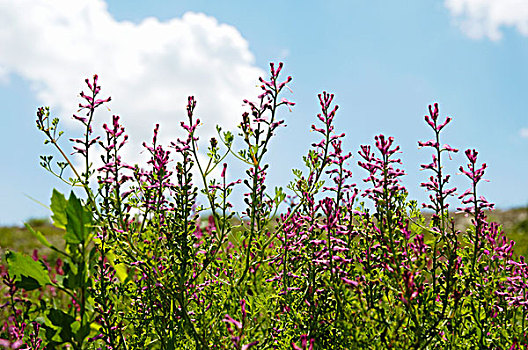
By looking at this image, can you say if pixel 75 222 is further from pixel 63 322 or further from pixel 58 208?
pixel 63 322

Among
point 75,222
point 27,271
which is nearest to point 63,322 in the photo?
point 27,271

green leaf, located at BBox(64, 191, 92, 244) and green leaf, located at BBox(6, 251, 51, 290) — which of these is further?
green leaf, located at BBox(6, 251, 51, 290)

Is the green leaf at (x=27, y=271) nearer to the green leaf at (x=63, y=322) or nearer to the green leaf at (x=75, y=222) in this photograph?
the green leaf at (x=63, y=322)

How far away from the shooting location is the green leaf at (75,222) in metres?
2.44

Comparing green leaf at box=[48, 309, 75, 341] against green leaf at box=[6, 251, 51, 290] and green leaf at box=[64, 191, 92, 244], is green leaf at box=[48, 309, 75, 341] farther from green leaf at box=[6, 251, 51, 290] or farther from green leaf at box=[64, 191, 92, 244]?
green leaf at box=[64, 191, 92, 244]

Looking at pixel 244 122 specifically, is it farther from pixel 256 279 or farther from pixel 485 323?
pixel 485 323

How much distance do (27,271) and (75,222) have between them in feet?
1.37

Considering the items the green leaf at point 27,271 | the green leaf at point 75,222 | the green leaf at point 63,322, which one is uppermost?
the green leaf at point 75,222

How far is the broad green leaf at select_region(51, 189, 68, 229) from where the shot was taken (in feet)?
8.23

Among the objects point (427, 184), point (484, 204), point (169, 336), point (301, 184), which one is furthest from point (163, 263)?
point (484, 204)

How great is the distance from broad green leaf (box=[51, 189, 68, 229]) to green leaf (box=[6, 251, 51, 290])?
0.85ft

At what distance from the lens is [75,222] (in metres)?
2.44

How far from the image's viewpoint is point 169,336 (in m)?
2.98

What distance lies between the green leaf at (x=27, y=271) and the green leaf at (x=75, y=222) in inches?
11.2
